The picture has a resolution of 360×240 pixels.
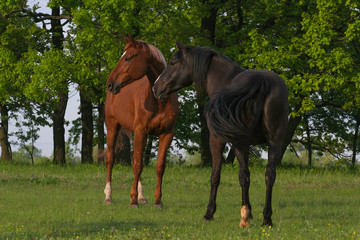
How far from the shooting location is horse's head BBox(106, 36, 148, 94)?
9547mm

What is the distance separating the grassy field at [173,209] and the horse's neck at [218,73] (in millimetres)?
2144

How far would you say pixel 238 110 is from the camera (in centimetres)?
677

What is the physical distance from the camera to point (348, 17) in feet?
82.1

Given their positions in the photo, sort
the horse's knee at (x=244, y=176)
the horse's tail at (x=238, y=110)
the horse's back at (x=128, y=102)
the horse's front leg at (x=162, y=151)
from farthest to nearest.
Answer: the horse's back at (x=128, y=102), the horse's front leg at (x=162, y=151), the horse's knee at (x=244, y=176), the horse's tail at (x=238, y=110)

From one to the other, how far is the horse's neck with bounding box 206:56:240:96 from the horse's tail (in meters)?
0.77

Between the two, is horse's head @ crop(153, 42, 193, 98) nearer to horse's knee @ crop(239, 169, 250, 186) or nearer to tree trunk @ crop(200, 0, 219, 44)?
horse's knee @ crop(239, 169, 250, 186)

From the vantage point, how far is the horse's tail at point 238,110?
6727 millimetres

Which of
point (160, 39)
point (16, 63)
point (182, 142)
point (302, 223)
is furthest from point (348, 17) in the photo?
point (302, 223)

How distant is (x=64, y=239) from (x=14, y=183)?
10.4 meters

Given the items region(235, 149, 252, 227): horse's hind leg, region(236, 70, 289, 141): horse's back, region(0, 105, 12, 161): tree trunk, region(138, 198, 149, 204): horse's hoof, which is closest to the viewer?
region(236, 70, 289, 141): horse's back

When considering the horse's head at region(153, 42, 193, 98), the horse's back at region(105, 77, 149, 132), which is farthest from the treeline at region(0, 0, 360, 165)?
the horse's head at region(153, 42, 193, 98)

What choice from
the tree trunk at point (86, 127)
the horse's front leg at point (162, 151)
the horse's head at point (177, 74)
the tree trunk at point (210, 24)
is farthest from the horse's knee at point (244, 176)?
the tree trunk at point (86, 127)

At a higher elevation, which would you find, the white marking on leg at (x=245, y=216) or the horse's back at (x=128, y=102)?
the horse's back at (x=128, y=102)

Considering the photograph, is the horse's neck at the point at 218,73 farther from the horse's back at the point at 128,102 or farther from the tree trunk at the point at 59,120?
the tree trunk at the point at 59,120
